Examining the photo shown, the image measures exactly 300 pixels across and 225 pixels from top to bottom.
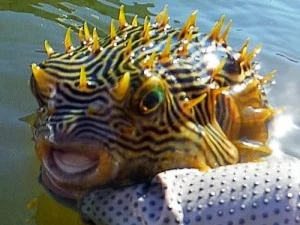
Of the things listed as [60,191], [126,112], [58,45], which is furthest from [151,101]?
[58,45]

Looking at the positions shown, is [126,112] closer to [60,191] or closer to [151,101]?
[151,101]

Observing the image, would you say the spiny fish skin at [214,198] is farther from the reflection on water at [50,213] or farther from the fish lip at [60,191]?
the reflection on water at [50,213]

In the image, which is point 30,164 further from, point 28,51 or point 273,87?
point 273,87

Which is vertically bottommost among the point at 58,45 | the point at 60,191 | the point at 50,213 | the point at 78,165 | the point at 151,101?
the point at 50,213

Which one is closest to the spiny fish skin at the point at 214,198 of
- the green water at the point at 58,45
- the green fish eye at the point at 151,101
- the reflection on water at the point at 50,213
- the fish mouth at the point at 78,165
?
the fish mouth at the point at 78,165

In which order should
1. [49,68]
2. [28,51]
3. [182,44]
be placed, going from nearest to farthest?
1. [49,68]
2. [182,44]
3. [28,51]

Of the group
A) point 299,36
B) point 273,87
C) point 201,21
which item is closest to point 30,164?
point 273,87

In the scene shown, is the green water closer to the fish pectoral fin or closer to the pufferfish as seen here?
the pufferfish
